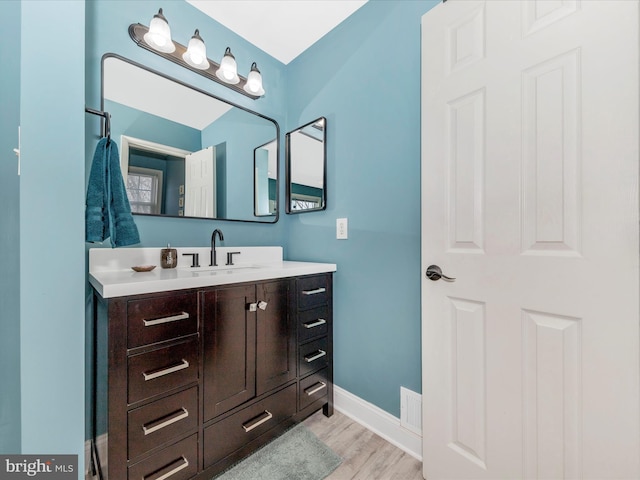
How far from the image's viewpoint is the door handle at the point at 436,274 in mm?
1126

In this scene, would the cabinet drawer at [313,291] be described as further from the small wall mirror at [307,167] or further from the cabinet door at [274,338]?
the small wall mirror at [307,167]

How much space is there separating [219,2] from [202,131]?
0.76 m

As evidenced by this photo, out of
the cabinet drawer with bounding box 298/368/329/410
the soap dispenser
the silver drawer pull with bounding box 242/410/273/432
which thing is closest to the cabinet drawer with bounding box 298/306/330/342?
the cabinet drawer with bounding box 298/368/329/410

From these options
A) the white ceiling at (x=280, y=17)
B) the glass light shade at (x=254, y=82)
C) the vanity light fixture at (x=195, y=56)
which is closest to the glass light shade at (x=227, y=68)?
the vanity light fixture at (x=195, y=56)

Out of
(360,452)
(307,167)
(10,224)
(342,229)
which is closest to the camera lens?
(10,224)

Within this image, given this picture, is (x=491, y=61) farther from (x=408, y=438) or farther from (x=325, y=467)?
(x=325, y=467)

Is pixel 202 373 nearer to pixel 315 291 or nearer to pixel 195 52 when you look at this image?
pixel 315 291

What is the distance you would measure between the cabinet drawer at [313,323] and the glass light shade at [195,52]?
1599 mm

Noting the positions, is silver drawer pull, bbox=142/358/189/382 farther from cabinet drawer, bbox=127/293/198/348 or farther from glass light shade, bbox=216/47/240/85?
glass light shade, bbox=216/47/240/85

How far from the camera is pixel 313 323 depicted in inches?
61.6

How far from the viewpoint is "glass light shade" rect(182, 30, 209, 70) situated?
1533mm

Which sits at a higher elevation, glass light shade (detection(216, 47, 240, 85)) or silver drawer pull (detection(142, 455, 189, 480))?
glass light shade (detection(216, 47, 240, 85))

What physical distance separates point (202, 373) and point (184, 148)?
126cm

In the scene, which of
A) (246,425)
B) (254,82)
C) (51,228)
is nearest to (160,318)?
(51,228)
